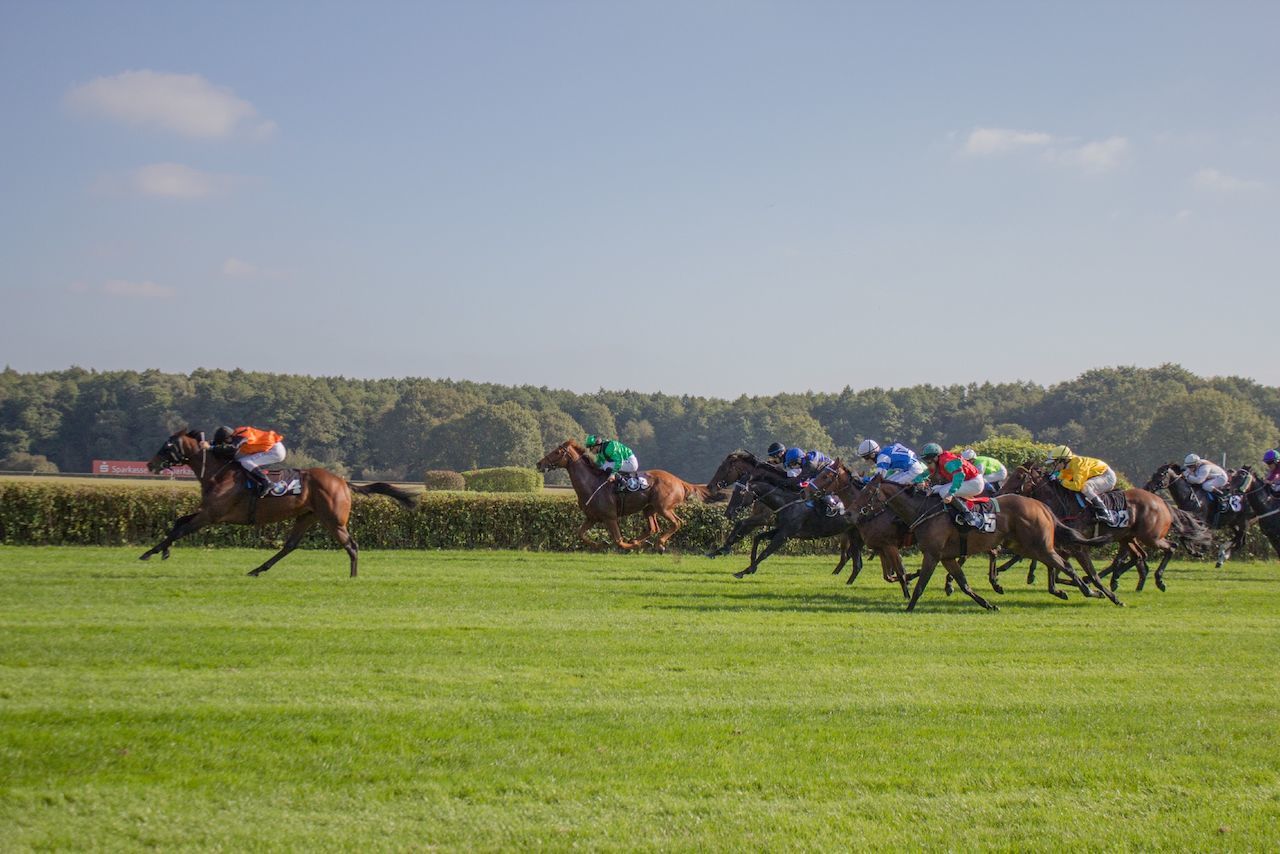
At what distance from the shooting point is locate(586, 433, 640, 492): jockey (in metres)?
18.2

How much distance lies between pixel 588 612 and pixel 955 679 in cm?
401

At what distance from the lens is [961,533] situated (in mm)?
12555

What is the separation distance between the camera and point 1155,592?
1527 centimetres

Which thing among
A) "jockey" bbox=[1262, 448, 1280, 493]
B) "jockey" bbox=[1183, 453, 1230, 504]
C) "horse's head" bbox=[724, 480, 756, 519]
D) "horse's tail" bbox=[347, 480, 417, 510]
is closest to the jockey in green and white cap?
"horse's head" bbox=[724, 480, 756, 519]

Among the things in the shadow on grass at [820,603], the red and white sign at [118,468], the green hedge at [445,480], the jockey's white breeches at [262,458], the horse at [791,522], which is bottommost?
the red and white sign at [118,468]

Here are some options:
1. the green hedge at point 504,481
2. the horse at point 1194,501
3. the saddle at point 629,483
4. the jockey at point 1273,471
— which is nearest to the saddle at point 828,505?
the saddle at point 629,483

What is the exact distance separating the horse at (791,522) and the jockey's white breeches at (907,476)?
1.73 meters

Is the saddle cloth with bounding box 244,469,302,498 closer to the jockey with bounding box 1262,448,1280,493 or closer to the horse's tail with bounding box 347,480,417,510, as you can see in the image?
the horse's tail with bounding box 347,480,417,510

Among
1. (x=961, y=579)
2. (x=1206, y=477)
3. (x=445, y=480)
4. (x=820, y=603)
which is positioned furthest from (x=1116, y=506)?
(x=445, y=480)

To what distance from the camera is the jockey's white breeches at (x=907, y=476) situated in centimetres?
1317

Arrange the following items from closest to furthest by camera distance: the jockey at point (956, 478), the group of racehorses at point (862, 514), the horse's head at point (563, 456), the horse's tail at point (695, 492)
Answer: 1. the jockey at point (956, 478)
2. the group of racehorses at point (862, 514)
3. the horse's head at point (563, 456)
4. the horse's tail at point (695, 492)

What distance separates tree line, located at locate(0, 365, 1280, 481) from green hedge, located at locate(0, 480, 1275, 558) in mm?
28612

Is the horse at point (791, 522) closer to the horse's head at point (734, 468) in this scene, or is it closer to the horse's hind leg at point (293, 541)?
the horse's head at point (734, 468)

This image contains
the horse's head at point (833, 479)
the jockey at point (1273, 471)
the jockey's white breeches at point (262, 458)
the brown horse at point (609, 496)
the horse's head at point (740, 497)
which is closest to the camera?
the jockey's white breeches at point (262, 458)
